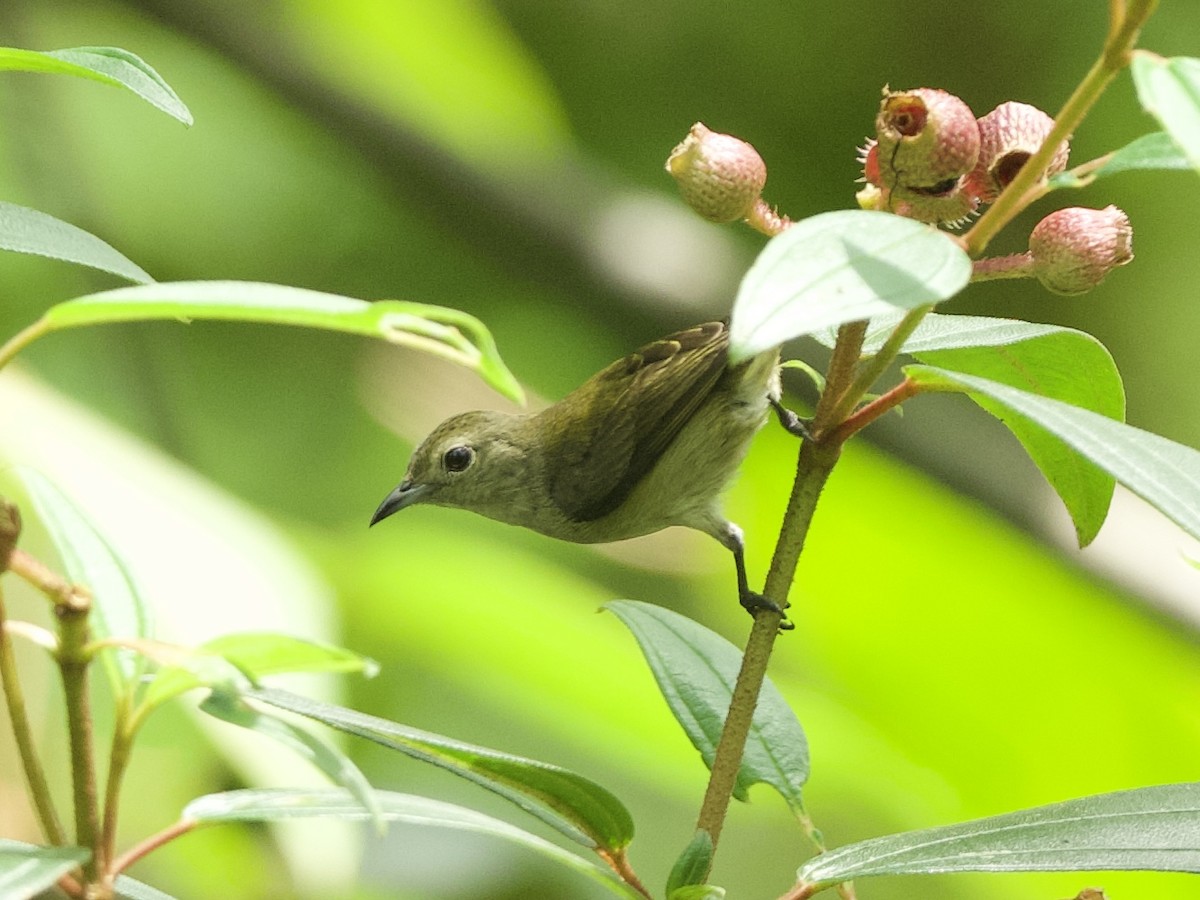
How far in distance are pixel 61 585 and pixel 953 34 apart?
489 centimetres

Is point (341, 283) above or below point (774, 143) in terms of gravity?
below

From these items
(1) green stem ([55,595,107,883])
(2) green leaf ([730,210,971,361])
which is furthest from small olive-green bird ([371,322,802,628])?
(1) green stem ([55,595,107,883])

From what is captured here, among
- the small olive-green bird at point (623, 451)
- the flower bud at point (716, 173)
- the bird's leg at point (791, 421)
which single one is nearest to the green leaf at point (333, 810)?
the flower bud at point (716, 173)

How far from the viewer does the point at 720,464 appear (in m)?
2.88

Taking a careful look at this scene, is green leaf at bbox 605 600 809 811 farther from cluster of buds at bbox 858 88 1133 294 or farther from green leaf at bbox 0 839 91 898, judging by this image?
green leaf at bbox 0 839 91 898

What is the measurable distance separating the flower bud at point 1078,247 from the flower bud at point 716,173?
11.0 inches

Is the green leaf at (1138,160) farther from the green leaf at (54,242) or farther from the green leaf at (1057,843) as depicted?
the green leaf at (54,242)

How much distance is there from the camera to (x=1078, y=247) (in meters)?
1.21

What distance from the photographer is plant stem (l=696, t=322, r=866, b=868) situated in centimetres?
124

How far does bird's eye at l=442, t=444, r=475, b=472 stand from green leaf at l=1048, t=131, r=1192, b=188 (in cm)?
226

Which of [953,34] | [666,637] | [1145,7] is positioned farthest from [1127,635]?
[1145,7]

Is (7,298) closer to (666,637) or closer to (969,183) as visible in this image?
(666,637)

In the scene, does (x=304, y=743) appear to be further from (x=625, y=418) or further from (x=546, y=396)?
(x=546, y=396)

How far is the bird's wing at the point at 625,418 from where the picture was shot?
2729mm
